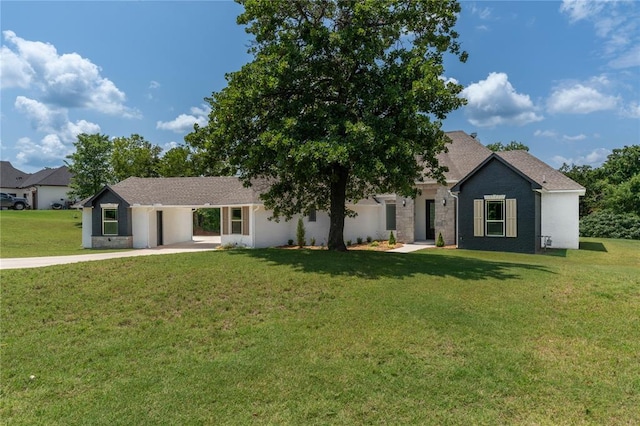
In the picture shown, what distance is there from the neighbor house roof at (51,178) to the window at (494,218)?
160 feet

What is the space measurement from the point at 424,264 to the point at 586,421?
757 centimetres

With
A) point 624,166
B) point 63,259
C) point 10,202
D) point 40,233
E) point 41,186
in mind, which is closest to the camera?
point 63,259

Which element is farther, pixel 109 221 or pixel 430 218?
pixel 430 218

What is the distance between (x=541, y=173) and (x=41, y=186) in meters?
53.7

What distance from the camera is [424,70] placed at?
36.0ft

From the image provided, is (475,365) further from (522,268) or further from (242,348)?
(522,268)

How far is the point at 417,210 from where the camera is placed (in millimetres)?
23719

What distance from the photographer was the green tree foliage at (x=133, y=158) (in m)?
37.3

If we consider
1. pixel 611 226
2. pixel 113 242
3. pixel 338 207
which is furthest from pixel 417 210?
pixel 113 242

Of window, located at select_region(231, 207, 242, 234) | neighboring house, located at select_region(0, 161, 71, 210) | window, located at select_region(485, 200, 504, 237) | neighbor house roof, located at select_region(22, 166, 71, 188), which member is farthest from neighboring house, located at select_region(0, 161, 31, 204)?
window, located at select_region(485, 200, 504, 237)

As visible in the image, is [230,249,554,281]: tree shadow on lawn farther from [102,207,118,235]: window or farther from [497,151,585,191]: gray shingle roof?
[102,207,118,235]: window

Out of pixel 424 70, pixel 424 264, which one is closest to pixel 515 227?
pixel 424 264

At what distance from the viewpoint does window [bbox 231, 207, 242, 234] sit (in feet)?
70.1

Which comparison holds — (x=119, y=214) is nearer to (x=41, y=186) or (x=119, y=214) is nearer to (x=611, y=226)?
(x=611, y=226)
